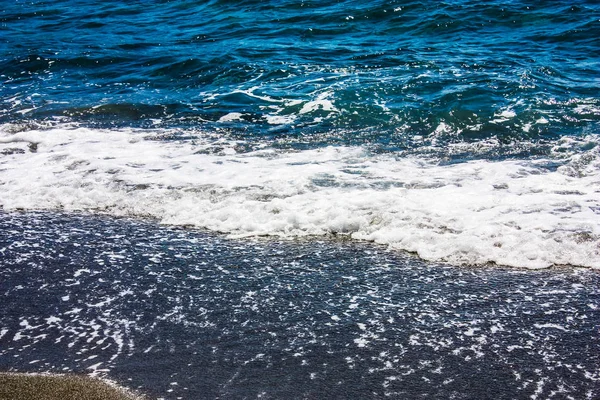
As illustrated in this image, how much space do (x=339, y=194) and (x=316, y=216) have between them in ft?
2.07

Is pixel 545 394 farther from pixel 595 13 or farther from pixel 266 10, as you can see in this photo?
pixel 266 10

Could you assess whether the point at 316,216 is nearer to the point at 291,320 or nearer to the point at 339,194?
the point at 339,194

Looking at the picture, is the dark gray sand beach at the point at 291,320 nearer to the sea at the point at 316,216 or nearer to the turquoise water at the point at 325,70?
the sea at the point at 316,216

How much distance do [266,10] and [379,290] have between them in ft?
42.5

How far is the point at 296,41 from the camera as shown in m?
14.3

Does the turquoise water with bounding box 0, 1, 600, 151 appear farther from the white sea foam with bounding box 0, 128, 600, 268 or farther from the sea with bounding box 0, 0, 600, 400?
the white sea foam with bounding box 0, 128, 600, 268

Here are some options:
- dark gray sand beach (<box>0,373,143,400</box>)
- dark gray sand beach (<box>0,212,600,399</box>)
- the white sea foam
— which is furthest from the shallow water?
dark gray sand beach (<box>0,373,143,400</box>)

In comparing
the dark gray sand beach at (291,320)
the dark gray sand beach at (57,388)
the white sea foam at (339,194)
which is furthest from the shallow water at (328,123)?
the dark gray sand beach at (57,388)

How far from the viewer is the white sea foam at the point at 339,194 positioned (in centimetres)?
570

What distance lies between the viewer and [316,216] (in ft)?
20.5

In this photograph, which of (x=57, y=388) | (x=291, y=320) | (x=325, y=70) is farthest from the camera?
(x=325, y=70)

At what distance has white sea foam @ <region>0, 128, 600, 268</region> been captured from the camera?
570cm

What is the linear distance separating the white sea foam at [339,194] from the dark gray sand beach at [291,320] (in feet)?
1.00

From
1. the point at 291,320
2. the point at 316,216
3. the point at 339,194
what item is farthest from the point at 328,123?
the point at 291,320
